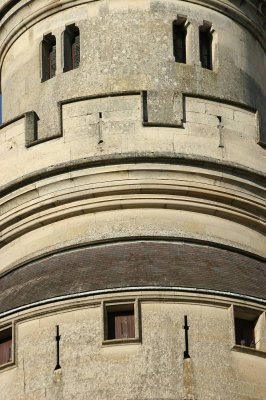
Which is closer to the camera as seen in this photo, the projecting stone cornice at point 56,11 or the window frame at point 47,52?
the window frame at point 47,52

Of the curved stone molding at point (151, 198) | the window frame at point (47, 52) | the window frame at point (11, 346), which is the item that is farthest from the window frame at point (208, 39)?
the window frame at point (11, 346)

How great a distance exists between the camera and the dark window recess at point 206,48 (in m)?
31.8

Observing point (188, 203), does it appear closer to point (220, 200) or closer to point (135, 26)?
point (220, 200)

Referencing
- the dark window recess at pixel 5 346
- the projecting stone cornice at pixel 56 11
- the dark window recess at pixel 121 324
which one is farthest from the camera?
the projecting stone cornice at pixel 56 11

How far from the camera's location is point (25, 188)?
2966 cm

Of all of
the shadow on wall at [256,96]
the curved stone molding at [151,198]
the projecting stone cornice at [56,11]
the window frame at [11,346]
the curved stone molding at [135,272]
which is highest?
the projecting stone cornice at [56,11]

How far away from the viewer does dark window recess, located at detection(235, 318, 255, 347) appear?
89.0 feet

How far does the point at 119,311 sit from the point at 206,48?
6.70m

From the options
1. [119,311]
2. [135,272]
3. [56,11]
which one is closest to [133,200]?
[135,272]

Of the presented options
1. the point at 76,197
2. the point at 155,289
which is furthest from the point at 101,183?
the point at 155,289

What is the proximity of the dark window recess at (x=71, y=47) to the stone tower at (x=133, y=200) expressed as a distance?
0.10 feet

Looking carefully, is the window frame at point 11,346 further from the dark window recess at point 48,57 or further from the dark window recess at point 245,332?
the dark window recess at point 48,57

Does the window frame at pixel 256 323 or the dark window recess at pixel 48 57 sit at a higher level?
the dark window recess at pixel 48 57

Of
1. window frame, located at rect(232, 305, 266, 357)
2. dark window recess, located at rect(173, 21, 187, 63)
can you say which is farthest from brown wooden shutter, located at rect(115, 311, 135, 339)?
dark window recess, located at rect(173, 21, 187, 63)
